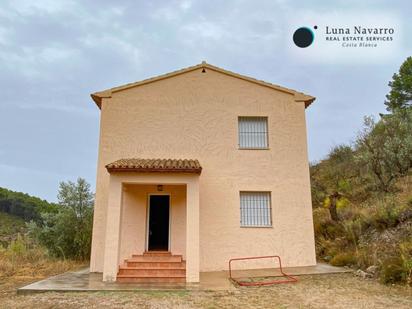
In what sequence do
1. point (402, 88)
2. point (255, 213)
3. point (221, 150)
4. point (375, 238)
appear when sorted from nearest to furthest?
1. point (375, 238)
2. point (255, 213)
3. point (221, 150)
4. point (402, 88)

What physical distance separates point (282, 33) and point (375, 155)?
934 centimetres

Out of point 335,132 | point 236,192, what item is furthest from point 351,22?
point 335,132

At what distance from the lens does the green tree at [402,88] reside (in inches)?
1121

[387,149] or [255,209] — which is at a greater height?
[387,149]

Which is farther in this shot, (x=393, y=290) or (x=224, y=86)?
(x=224, y=86)

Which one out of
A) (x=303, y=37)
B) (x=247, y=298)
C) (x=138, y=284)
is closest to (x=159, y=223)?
(x=138, y=284)

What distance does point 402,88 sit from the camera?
29.3 m

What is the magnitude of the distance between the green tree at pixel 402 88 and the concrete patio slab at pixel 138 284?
78.8 ft

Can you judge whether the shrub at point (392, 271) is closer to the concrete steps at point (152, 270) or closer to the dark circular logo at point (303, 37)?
the concrete steps at point (152, 270)

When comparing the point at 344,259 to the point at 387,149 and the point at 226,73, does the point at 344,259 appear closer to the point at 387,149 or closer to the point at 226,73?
the point at 387,149

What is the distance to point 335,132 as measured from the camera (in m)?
34.8

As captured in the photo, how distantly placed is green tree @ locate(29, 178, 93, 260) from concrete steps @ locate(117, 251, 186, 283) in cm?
532

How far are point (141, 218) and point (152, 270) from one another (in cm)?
260

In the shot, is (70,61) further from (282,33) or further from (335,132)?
(335,132)
